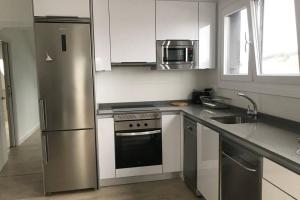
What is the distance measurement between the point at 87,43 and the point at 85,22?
231 millimetres

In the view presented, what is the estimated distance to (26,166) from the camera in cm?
383

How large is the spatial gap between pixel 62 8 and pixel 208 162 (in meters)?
2.23

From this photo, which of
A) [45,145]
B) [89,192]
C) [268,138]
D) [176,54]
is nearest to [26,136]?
[45,145]

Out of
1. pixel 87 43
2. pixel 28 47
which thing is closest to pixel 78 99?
pixel 87 43

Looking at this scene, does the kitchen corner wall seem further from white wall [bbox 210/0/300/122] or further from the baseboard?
the baseboard

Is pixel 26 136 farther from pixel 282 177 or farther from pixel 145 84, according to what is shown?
pixel 282 177

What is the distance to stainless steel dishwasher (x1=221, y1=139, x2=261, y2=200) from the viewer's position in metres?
1.67

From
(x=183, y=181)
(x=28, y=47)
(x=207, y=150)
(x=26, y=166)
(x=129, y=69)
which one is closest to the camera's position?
(x=207, y=150)

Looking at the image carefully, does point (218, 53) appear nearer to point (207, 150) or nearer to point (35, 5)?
point (207, 150)

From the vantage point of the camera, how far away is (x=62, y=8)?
9.07ft

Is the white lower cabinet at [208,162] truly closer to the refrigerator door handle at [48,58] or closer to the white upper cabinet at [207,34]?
the white upper cabinet at [207,34]

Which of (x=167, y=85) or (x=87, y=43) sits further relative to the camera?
(x=167, y=85)

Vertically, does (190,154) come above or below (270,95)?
below

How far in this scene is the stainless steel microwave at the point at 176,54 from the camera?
321 centimetres
